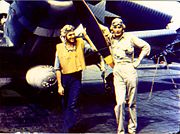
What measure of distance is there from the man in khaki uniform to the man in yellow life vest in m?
0.62

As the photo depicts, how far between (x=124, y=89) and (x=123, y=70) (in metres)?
0.29

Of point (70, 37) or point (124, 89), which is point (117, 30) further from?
point (124, 89)

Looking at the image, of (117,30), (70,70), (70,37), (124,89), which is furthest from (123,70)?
(70,37)

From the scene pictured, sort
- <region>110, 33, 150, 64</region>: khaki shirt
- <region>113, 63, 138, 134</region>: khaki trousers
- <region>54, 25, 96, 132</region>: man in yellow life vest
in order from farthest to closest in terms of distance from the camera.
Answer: <region>54, 25, 96, 132</region>: man in yellow life vest
<region>110, 33, 150, 64</region>: khaki shirt
<region>113, 63, 138, 134</region>: khaki trousers

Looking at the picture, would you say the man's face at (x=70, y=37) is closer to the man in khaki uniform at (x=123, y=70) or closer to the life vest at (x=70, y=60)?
the life vest at (x=70, y=60)

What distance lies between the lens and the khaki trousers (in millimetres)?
4520

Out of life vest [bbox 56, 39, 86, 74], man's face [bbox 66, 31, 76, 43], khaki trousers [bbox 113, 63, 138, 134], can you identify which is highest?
man's face [bbox 66, 31, 76, 43]

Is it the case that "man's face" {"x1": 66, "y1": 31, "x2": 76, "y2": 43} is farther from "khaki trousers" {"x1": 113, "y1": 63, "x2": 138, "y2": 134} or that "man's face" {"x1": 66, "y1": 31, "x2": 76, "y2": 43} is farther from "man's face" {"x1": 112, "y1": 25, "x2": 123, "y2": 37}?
"khaki trousers" {"x1": 113, "y1": 63, "x2": 138, "y2": 134}

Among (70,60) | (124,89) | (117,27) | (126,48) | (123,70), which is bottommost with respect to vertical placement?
(124,89)

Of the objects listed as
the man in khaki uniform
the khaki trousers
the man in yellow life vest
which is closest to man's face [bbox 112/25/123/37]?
the man in khaki uniform

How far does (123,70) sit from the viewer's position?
4.57 metres

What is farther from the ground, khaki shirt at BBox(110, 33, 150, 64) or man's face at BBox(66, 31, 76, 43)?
man's face at BBox(66, 31, 76, 43)

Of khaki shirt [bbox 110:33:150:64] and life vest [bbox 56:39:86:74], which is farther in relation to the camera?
life vest [bbox 56:39:86:74]

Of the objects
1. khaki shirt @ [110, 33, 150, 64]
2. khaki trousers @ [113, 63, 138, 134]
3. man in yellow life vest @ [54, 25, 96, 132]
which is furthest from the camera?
man in yellow life vest @ [54, 25, 96, 132]
